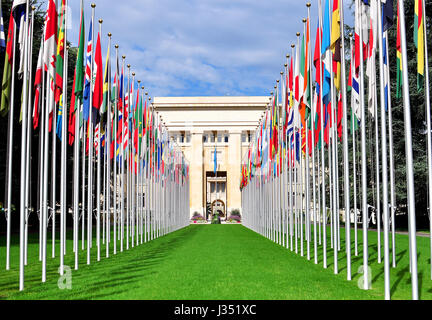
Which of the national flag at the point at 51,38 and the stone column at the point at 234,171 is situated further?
the stone column at the point at 234,171

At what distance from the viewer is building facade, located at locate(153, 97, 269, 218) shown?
87088 millimetres

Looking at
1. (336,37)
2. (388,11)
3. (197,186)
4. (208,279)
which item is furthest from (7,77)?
(197,186)

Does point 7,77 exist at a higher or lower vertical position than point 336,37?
lower

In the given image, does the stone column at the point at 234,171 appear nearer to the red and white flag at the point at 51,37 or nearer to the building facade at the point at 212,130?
the building facade at the point at 212,130

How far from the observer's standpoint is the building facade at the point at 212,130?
286 ft

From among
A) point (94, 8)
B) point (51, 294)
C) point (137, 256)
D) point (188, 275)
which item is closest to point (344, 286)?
point (188, 275)

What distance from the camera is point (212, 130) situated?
8919 centimetres

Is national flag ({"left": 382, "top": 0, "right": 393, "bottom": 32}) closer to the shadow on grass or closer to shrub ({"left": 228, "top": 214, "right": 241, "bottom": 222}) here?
the shadow on grass

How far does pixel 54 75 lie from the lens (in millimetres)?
14727

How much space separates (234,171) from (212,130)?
7629 millimetres

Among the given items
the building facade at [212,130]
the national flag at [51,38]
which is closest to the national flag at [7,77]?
the national flag at [51,38]

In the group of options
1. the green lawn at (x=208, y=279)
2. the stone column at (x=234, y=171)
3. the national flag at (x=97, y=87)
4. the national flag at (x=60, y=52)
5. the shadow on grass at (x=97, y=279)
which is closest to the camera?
the green lawn at (x=208, y=279)

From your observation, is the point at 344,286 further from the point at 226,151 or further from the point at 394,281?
the point at 226,151

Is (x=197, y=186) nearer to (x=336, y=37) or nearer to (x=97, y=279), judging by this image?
(x=336, y=37)
